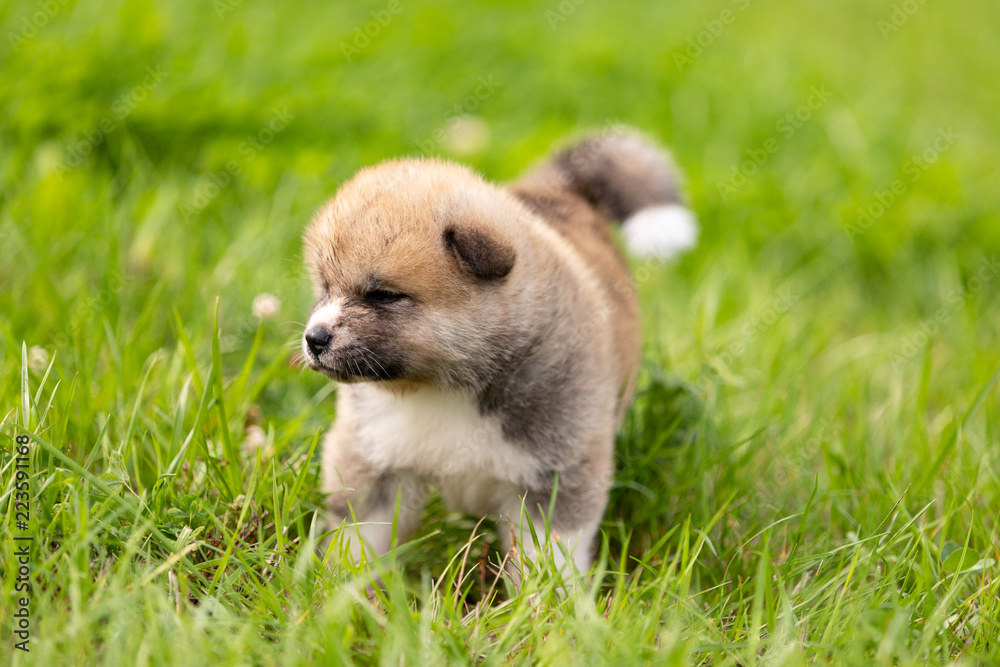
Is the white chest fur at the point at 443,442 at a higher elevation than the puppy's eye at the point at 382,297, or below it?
below

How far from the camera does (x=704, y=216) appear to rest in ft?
18.8

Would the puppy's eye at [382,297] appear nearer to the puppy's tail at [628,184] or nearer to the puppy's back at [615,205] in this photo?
the puppy's back at [615,205]

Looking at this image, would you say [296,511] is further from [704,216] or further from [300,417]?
[704,216]

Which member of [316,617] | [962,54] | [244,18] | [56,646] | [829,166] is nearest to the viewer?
[56,646]

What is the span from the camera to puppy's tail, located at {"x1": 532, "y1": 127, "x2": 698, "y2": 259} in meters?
4.00

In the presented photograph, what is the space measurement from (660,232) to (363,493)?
1733 millimetres

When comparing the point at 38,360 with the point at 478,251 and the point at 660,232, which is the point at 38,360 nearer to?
the point at 478,251

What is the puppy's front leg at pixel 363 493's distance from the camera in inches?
122

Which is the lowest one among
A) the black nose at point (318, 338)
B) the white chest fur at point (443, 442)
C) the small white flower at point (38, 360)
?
the white chest fur at point (443, 442)

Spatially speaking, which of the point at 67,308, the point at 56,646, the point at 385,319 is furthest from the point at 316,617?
the point at 67,308

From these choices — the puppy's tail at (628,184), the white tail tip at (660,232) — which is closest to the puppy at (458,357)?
the white tail tip at (660,232)

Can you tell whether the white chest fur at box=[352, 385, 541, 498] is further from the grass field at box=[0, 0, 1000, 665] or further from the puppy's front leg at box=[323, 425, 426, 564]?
the grass field at box=[0, 0, 1000, 665]

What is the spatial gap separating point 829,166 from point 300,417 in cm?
444

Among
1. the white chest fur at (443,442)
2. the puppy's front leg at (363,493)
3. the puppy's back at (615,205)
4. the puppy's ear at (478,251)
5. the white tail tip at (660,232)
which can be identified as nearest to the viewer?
the puppy's ear at (478,251)
